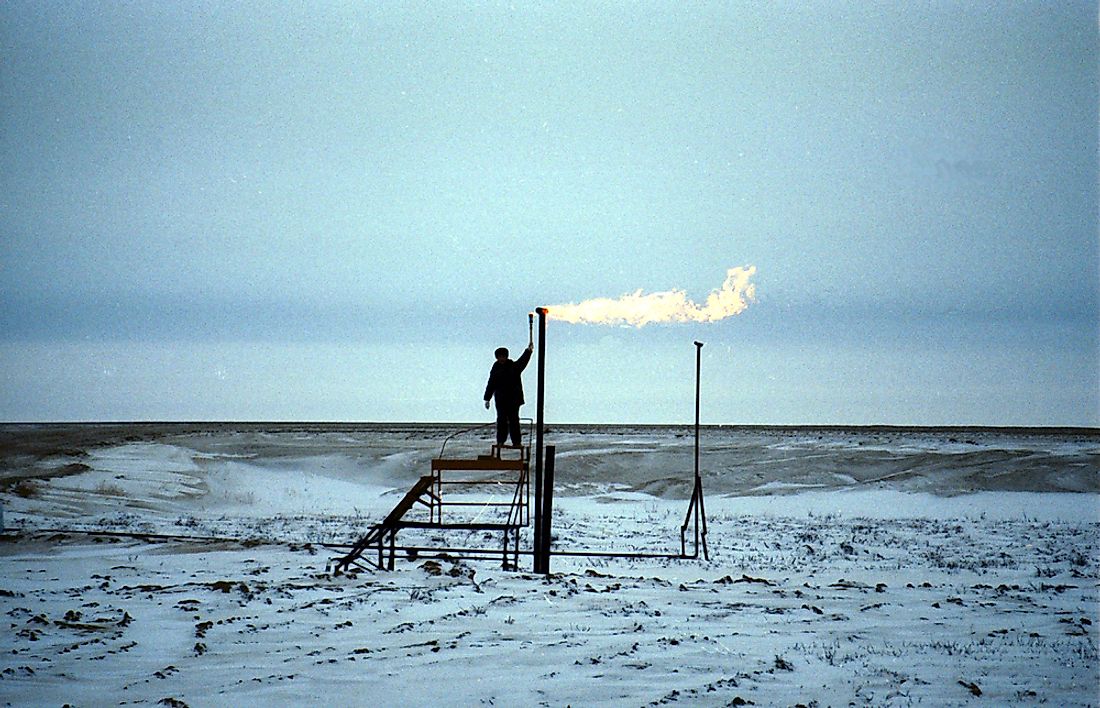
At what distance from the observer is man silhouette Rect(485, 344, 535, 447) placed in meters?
18.2

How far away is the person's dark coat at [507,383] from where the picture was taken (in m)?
18.1

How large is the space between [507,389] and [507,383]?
0.37ft

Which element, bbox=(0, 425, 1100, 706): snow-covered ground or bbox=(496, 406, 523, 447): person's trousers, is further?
bbox=(496, 406, 523, 447): person's trousers

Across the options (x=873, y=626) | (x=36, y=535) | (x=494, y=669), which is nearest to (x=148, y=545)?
(x=36, y=535)

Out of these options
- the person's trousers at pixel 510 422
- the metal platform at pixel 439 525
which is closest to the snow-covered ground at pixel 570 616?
the metal platform at pixel 439 525

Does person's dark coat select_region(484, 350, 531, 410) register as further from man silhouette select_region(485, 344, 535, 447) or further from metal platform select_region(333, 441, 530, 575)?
metal platform select_region(333, 441, 530, 575)

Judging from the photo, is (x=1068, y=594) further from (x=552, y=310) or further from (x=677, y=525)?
(x=677, y=525)

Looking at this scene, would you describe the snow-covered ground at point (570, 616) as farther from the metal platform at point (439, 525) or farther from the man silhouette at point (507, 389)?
the man silhouette at point (507, 389)

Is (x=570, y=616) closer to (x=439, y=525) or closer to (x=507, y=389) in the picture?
(x=439, y=525)

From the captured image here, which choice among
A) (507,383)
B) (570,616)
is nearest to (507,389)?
(507,383)

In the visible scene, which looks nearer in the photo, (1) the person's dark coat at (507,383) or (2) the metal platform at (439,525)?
(2) the metal platform at (439,525)

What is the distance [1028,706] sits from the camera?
9164mm

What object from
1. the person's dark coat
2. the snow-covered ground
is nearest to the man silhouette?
the person's dark coat

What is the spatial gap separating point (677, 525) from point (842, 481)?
1588 centimetres
